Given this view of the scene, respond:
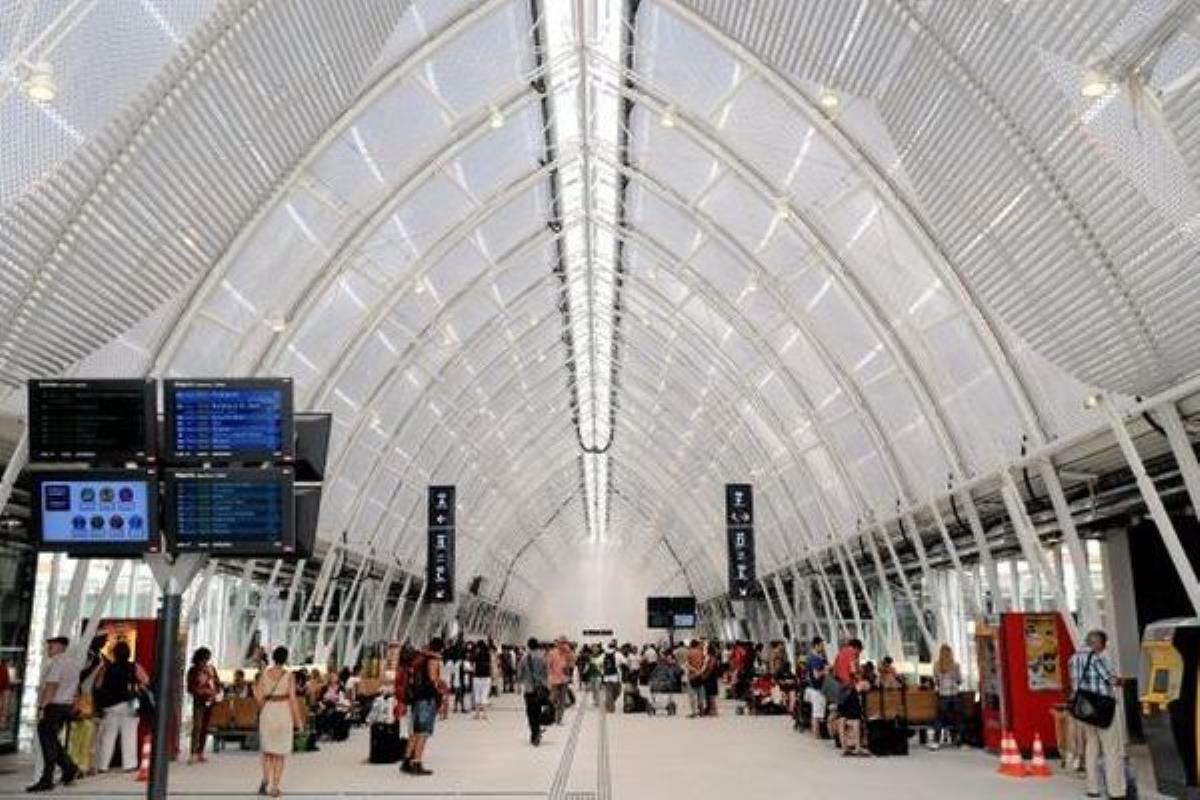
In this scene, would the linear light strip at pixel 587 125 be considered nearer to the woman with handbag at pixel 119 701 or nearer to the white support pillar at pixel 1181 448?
the white support pillar at pixel 1181 448

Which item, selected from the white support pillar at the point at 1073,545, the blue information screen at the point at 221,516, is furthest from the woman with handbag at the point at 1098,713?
the blue information screen at the point at 221,516

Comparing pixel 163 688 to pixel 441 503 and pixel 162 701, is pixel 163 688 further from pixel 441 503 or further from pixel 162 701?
pixel 441 503

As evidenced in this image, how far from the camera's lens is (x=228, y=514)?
9.25 meters

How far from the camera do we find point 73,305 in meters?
15.5

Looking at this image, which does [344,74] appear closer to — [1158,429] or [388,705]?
[388,705]

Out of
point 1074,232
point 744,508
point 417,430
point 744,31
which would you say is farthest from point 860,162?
point 417,430

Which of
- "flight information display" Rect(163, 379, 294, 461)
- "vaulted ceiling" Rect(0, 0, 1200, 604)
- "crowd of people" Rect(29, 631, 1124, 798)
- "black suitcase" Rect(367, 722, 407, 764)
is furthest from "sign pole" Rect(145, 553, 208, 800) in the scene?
"black suitcase" Rect(367, 722, 407, 764)

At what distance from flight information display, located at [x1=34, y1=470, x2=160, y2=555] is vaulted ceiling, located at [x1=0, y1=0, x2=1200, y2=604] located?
5.42 meters

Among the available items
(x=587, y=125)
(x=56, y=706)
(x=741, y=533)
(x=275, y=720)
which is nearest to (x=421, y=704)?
(x=275, y=720)

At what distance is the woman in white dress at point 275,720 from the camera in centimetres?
1384

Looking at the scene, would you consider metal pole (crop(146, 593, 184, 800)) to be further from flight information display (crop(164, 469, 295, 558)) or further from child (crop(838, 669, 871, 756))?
child (crop(838, 669, 871, 756))

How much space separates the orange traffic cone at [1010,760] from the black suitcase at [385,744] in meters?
9.17

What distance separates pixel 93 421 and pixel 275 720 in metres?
5.78

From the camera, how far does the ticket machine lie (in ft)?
41.0
